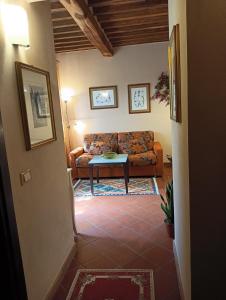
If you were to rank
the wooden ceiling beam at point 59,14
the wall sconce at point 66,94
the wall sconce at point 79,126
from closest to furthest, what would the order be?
the wooden ceiling beam at point 59,14 < the wall sconce at point 66,94 < the wall sconce at point 79,126

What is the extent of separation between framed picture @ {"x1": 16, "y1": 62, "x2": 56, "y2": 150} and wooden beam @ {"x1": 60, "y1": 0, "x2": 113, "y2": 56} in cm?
92

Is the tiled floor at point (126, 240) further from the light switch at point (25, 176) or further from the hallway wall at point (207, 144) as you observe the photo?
the light switch at point (25, 176)

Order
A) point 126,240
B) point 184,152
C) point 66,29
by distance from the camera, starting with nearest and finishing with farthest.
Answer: point 184,152
point 126,240
point 66,29

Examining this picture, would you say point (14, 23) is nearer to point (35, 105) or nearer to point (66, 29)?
point (35, 105)

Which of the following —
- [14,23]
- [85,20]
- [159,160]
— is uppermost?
[85,20]

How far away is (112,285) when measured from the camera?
81.1 inches

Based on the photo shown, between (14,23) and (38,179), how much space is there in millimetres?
1100

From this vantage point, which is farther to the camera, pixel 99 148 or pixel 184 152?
pixel 99 148

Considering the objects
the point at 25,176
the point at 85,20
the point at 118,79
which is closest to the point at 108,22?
the point at 85,20

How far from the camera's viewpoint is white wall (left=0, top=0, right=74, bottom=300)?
155cm

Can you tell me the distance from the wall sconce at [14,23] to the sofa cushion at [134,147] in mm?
3748

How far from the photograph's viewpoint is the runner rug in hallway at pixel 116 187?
13.9 ft

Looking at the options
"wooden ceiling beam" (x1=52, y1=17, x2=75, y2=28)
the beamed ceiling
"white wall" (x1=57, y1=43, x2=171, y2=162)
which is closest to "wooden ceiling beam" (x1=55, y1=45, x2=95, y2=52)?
the beamed ceiling

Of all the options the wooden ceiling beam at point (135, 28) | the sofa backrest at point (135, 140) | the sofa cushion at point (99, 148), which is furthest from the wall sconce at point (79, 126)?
the wooden ceiling beam at point (135, 28)
